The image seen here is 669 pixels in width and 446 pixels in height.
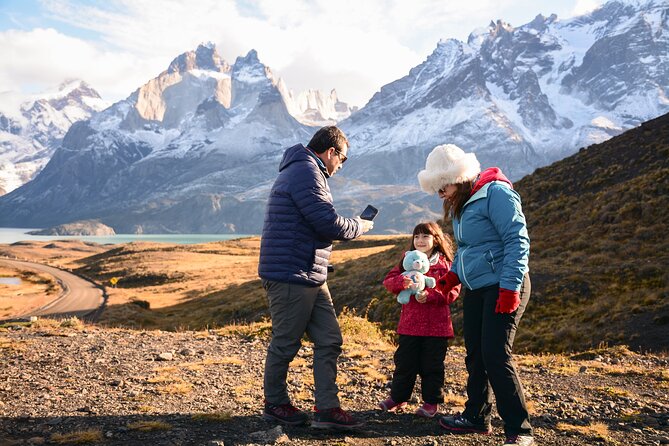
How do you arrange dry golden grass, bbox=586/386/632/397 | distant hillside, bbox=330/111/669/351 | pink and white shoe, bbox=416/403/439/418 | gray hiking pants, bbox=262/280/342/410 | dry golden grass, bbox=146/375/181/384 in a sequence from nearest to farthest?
gray hiking pants, bbox=262/280/342/410
pink and white shoe, bbox=416/403/439/418
dry golden grass, bbox=586/386/632/397
dry golden grass, bbox=146/375/181/384
distant hillside, bbox=330/111/669/351

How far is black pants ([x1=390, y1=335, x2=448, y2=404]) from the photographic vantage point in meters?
7.23

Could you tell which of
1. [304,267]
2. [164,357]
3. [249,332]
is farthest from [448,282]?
[249,332]

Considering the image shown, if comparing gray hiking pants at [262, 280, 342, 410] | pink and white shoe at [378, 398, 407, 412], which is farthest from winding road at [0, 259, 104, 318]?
gray hiking pants at [262, 280, 342, 410]

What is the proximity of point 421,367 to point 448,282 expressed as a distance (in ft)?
4.83

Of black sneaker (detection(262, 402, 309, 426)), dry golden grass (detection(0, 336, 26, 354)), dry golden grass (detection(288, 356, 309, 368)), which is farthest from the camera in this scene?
dry golden grass (detection(0, 336, 26, 354))

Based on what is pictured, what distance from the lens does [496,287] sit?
19.4ft

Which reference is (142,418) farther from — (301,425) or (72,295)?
(72,295)

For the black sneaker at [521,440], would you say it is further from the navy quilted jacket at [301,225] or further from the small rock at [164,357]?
the small rock at [164,357]

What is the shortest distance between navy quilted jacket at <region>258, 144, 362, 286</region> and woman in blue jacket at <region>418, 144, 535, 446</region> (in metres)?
1.30

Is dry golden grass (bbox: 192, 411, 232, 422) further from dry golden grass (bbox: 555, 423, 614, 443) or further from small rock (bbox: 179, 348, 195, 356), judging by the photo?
small rock (bbox: 179, 348, 195, 356)

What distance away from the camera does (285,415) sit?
6508 mm

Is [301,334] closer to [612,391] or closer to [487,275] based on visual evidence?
[487,275]

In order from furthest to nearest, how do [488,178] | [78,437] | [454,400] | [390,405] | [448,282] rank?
[454,400]
[390,405]
[448,282]
[488,178]
[78,437]

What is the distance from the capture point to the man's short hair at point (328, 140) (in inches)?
260
